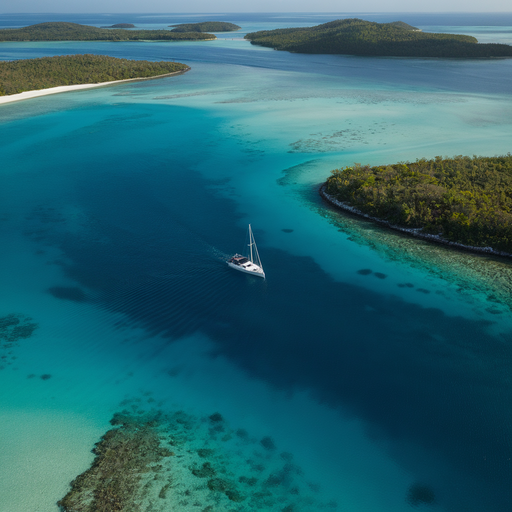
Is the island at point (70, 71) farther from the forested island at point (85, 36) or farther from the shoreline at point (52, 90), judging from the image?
the forested island at point (85, 36)

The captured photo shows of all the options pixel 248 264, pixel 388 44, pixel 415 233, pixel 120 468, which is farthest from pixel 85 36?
pixel 120 468

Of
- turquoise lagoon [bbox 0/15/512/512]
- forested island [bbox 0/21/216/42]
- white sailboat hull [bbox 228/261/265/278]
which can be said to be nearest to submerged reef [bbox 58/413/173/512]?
turquoise lagoon [bbox 0/15/512/512]

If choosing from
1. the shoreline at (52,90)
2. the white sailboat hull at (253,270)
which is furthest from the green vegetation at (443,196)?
the shoreline at (52,90)

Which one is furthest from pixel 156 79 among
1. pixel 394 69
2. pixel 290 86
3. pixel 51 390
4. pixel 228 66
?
pixel 51 390

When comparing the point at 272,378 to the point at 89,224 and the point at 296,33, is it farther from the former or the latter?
the point at 296,33

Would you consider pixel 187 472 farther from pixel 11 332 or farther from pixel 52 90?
pixel 52 90

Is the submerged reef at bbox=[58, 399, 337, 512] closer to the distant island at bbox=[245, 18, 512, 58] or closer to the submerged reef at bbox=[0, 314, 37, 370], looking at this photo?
the submerged reef at bbox=[0, 314, 37, 370]

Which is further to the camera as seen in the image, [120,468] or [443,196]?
[443,196]
